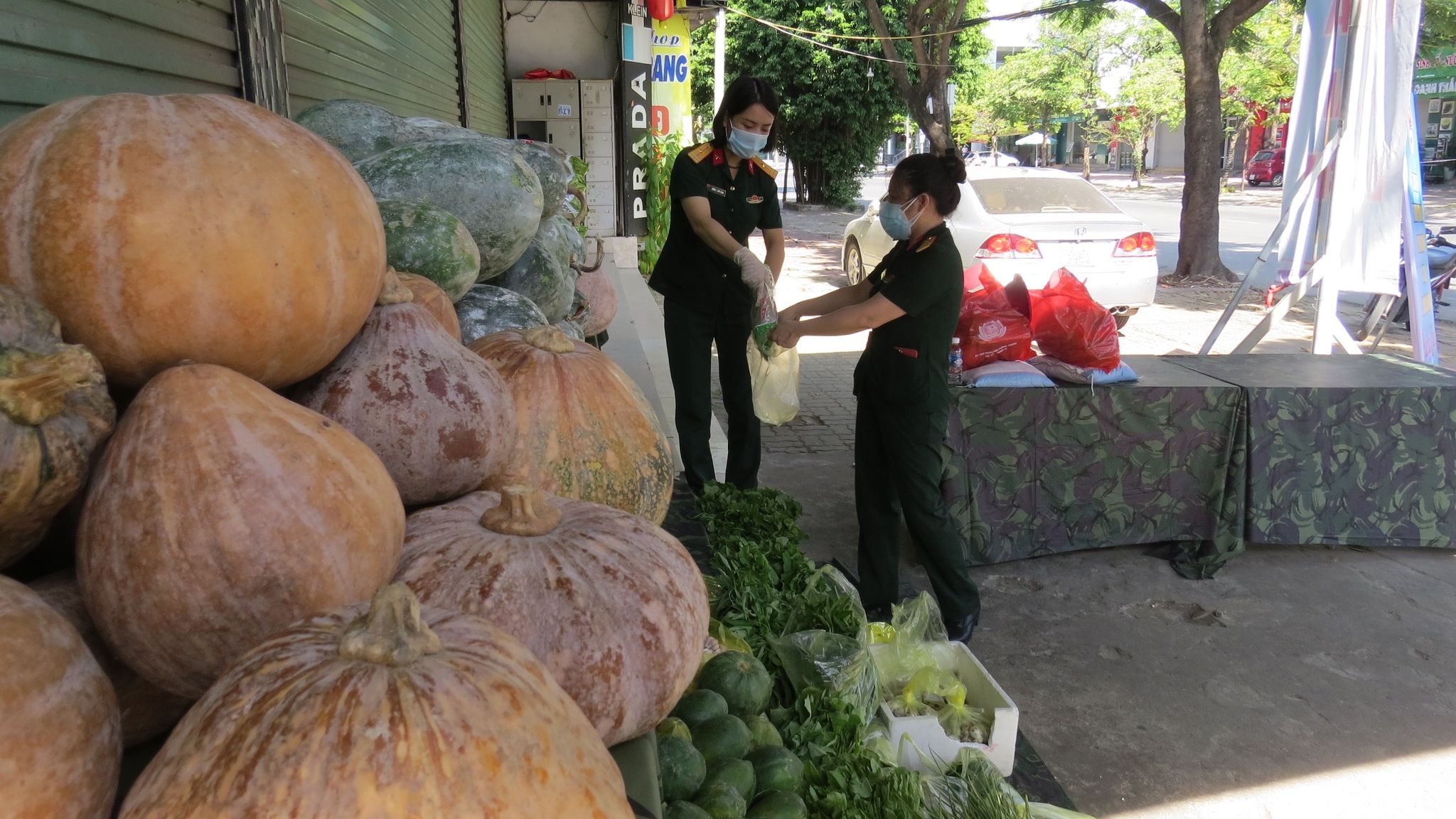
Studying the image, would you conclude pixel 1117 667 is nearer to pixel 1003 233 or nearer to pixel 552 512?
pixel 552 512

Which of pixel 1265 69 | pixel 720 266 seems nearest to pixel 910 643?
pixel 720 266

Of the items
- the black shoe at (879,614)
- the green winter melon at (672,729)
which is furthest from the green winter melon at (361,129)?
the black shoe at (879,614)

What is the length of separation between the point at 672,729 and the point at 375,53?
4.52 meters

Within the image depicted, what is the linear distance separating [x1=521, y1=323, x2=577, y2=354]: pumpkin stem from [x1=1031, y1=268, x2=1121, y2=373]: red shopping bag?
3.13 m

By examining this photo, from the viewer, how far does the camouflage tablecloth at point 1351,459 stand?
4594mm

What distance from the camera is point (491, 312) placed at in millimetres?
2768

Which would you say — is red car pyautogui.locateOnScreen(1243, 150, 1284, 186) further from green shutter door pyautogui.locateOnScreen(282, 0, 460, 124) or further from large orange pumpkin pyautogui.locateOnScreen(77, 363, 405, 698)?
large orange pumpkin pyautogui.locateOnScreen(77, 363, 405, 698)

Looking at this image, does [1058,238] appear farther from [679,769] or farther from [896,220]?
[679,769]

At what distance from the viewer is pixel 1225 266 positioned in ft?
46.9

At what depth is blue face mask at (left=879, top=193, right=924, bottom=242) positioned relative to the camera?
3.70 m

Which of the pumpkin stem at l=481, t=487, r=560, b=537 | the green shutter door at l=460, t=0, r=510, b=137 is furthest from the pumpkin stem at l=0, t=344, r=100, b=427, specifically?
the green shutter door at l=460, t=0, r=510, b=137

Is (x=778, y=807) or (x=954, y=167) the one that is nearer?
(x=778, y=807)

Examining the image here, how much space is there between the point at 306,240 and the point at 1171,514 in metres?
4.57

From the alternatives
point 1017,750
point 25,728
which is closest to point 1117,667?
point 1017,750
